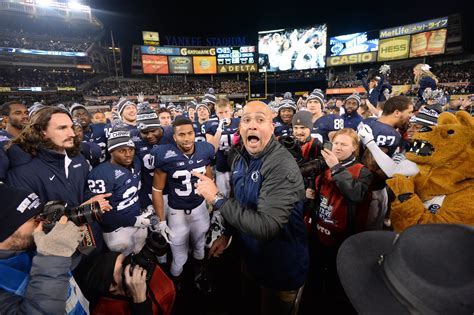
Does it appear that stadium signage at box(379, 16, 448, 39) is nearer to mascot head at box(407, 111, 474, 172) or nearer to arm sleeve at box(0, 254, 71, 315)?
mascot head at box(407, 111, 474, 172)

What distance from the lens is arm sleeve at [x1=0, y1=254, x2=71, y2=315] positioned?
52.7 inches

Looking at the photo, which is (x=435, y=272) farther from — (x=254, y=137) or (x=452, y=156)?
(x=254, y=137)

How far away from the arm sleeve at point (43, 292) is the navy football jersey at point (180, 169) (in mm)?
2234

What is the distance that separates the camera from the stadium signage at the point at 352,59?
109 ft

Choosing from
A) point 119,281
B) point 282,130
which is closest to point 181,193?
point 119,281

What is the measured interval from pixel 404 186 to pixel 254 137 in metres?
1.40

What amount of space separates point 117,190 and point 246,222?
8.38 ft

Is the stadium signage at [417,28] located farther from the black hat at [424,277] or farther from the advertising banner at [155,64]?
the black hat at [424,277]

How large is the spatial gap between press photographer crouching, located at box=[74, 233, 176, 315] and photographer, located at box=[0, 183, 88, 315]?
0.87ft

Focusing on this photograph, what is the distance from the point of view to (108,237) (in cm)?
351

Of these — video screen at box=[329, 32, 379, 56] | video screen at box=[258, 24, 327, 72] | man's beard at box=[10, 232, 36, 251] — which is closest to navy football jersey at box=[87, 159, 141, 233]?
man's beard at box=[10, 232, 36, 251]

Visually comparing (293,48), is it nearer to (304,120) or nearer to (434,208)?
(304,120)

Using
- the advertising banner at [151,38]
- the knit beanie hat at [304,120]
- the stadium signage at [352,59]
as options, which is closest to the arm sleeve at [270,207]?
the knit beanie hat at [304,120]

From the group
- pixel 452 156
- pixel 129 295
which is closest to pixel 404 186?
pixel 452 156
